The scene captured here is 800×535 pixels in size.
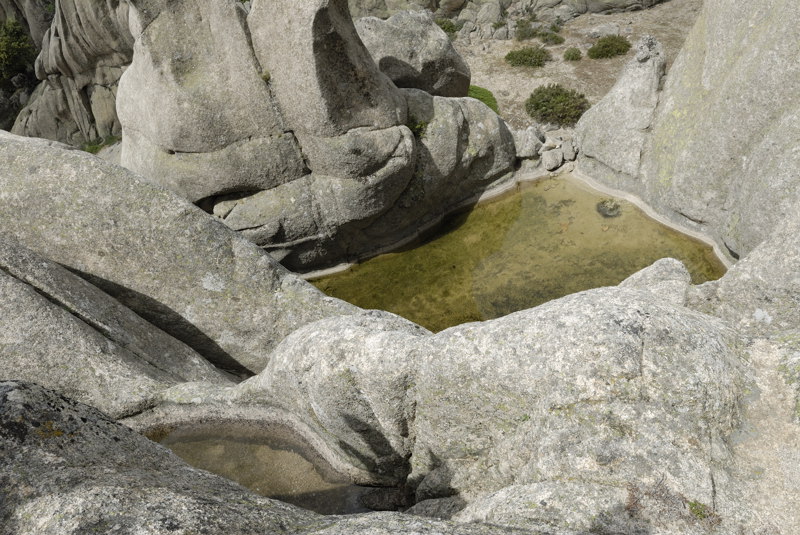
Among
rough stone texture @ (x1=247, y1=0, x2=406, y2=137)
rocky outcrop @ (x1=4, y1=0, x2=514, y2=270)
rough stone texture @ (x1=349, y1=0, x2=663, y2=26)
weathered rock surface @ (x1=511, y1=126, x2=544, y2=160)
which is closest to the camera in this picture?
rough stone texture @ (x1=247, y1=0, x2=406, y2=137)

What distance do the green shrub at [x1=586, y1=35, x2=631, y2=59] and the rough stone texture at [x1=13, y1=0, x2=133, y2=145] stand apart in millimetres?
17409

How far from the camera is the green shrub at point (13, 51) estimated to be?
28.0m

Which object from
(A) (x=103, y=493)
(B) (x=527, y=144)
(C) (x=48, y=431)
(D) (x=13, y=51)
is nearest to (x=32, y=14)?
(D) (x=13, y=51)

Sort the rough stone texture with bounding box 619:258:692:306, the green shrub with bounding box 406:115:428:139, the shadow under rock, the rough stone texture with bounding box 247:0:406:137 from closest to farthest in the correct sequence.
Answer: the rough stone texture with bounding box 619:258:692:306 < the shadow under rock < the rough stone texture with bounding box 247:0:406:137 < the green shrub with bounding box 406:115:428:139

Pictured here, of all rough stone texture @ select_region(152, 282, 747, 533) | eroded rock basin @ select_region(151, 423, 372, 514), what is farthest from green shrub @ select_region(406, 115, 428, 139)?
eroded rock basin @ select_region(151, 423, 372, 514)

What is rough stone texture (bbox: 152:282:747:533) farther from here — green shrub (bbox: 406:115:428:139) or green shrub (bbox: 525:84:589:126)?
green shrub (bbox: 525:84:589:126)

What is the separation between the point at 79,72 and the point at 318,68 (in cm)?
1861

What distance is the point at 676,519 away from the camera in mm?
4145

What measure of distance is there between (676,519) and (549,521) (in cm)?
93

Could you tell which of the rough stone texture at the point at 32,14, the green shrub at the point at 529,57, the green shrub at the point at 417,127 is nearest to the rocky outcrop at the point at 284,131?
the green shrub at the point at 417,127

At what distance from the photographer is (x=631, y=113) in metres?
13.0

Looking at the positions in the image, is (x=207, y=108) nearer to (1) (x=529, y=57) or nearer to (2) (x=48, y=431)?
(2) (x=48, y=431)

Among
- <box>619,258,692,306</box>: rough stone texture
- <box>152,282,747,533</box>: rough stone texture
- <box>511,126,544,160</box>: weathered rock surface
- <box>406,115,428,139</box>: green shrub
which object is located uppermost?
<box>152,282,747,533</box>: rough stone texture

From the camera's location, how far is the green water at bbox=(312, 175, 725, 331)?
11.0m
